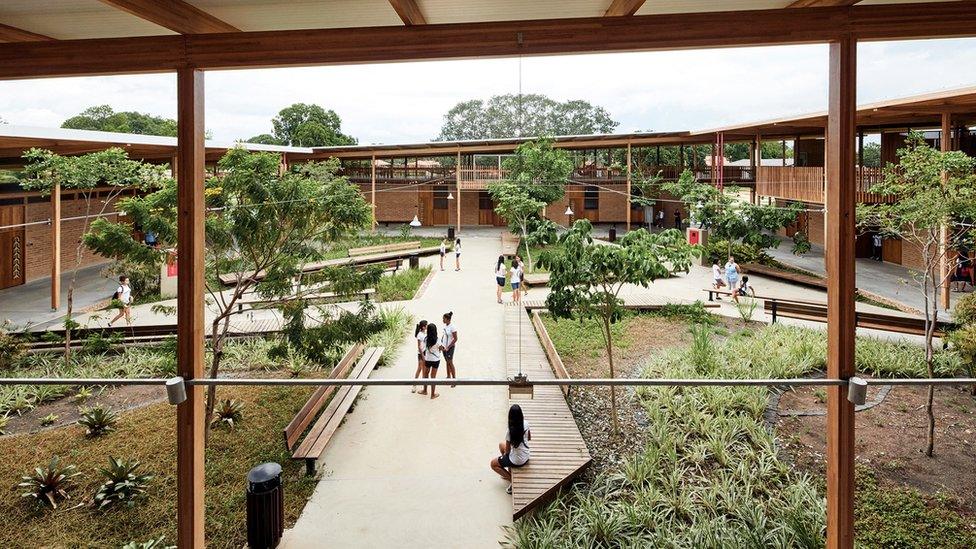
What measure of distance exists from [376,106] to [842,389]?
338 feet

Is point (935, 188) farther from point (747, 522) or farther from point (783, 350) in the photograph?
point (747, 522)

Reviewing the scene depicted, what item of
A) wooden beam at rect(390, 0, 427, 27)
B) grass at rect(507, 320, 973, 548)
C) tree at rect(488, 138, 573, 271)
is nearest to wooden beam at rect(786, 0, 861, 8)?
wooden beam at rect(390, 0, 427, 27)

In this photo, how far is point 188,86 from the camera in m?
3.05

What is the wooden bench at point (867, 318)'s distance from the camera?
1029cm

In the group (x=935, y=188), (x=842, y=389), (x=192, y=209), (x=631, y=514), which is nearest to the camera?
(x=842, y=389)

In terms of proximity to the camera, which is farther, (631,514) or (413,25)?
(631,514)

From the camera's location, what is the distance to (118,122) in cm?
4878

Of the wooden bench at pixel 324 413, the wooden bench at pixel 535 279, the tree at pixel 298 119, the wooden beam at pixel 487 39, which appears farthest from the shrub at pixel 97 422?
the tree at pixel 298 119

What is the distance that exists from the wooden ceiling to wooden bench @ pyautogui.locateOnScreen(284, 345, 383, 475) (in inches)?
185

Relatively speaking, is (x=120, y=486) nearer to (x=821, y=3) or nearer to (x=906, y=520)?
(x=821, y=3)

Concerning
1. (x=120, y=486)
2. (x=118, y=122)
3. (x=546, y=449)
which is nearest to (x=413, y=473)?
(x=546, y=449)

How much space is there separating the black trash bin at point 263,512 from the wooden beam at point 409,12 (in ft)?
13.5

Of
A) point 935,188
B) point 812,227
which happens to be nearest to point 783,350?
point 935,188

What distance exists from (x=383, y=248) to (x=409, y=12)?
1826 cm
